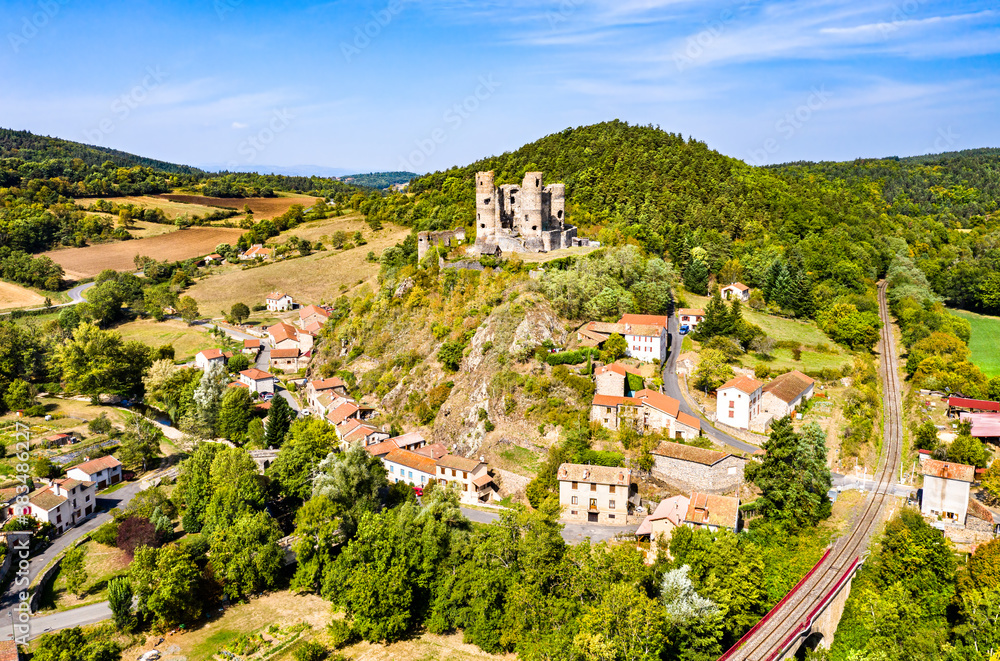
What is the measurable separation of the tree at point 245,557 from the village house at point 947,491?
3449 centimetres

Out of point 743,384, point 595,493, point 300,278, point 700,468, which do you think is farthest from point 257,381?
point 743,384

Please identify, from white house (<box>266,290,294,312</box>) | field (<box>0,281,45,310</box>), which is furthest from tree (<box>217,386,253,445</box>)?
field (<box>0,281,45,310</box>)

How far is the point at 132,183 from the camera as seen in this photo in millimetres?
122688

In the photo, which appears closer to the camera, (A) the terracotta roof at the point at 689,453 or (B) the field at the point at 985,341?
(A) the terracotta roof at the point at 689,453

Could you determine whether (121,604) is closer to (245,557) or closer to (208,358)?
(245,557)

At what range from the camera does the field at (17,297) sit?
78.8 meters

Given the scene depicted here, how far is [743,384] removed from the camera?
3991 centimetres

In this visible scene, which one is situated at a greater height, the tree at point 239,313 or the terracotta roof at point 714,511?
the tree at point 239,313

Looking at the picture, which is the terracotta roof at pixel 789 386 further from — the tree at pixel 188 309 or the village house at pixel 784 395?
the tree at pixel 188 309

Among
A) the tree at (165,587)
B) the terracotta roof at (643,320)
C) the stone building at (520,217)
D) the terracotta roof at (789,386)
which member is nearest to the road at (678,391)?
the terracotta roof at (643,320)

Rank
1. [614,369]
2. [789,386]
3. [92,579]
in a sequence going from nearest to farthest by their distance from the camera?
[92,579] < [614,369] < [789,386]

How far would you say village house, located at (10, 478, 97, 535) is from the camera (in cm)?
3656

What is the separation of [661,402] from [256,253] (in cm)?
7998

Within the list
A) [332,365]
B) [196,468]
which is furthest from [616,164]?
[196,468]
